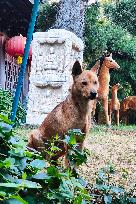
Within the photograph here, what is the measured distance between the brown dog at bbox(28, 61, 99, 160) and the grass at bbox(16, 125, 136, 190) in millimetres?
332

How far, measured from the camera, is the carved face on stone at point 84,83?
3.96 m

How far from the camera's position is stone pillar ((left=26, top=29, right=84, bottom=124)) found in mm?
8523

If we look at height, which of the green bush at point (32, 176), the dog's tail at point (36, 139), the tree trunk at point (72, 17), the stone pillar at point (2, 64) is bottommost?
the dog's tail at point (36, 139)

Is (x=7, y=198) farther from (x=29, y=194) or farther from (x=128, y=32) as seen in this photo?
(x=128, y=32)

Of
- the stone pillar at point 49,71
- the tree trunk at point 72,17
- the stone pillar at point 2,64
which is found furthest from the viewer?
the stone pillar at point 2,64

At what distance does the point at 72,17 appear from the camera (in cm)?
1017

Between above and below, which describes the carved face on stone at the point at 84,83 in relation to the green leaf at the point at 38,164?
above

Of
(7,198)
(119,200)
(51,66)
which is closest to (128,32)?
(51,66)

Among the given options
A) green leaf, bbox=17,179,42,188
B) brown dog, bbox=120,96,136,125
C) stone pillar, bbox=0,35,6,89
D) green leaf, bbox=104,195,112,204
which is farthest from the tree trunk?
green leaf, bbox=17,179,42,188

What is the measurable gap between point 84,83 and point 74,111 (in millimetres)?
282

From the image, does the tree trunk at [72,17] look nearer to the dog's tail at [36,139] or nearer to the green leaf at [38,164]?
the dog's tail at [36,139]

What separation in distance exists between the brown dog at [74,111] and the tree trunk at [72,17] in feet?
20.0

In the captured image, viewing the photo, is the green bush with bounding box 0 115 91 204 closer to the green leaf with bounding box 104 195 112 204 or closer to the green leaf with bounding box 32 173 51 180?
the green leaf with bounding box 32 173 51 180

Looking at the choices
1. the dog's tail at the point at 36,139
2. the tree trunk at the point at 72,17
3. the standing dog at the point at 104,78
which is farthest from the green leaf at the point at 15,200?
the tree trunk at the point at 72,17
